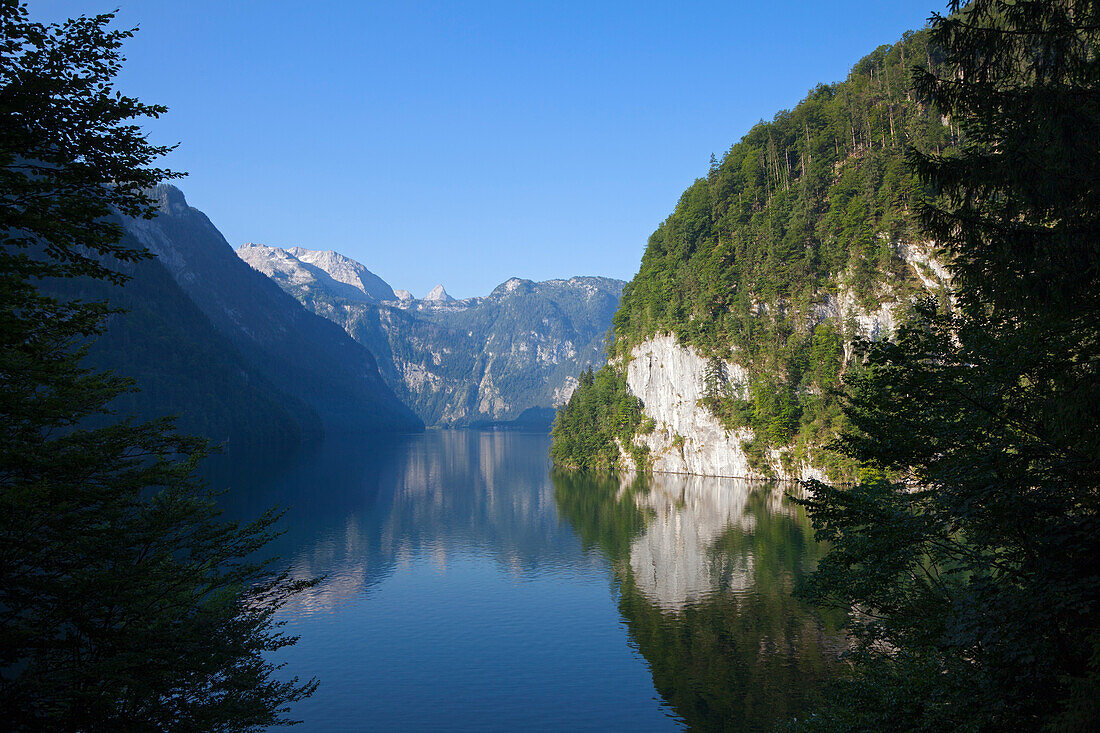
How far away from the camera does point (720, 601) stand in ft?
125

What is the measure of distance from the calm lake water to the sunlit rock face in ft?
0.73

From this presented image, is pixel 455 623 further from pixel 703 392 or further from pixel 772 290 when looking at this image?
pixel 772 290

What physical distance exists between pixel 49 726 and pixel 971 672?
1615 centimetres

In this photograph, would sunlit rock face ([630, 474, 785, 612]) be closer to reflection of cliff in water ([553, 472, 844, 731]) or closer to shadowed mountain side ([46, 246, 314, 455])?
reflection of cliff in water ([553, 472, 844, 731])

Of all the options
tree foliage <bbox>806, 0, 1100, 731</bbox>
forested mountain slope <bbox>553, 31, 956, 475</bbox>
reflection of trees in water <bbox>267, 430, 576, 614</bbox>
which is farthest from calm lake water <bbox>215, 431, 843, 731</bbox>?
forested mountain slope <bbox>553, 31, 956, 475</bbox>

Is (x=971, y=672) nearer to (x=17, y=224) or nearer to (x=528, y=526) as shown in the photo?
(x=17, y=224)

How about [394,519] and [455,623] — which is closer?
[455,623]

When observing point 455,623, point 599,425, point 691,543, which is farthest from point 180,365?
point 455,623

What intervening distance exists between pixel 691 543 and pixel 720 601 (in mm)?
A: 14966

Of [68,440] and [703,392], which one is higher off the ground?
[68,440]

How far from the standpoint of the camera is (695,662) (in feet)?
98.3

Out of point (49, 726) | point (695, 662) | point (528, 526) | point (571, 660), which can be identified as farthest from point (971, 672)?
point (528, 526)

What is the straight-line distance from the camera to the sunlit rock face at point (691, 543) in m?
41.6

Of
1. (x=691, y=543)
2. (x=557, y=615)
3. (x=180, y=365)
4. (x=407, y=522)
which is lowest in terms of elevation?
(x=407, y=522)
